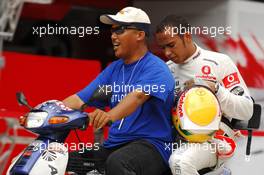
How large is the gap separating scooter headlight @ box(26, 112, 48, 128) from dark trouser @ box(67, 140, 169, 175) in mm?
394

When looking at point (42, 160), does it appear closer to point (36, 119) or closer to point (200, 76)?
point (36, 119)

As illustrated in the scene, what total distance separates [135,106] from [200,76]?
0.68 metres

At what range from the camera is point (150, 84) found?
366cm

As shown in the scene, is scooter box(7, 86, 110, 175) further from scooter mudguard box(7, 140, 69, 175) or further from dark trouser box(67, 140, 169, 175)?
dark trouser box(67, 140, 169, 175)

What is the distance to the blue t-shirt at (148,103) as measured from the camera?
3674mm

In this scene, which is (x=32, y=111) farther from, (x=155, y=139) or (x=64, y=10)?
(x=64, y=10)

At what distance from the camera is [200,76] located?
4.16 meters

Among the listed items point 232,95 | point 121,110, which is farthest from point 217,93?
point 121,110

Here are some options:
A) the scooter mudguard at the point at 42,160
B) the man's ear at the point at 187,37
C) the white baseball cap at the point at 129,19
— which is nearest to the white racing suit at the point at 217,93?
the man's ear at the point at 187,37

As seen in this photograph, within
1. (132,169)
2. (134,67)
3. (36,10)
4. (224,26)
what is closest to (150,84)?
(134,67)

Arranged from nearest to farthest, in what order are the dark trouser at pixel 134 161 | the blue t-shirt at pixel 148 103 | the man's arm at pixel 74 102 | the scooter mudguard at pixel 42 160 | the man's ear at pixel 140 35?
the scooter mudguard at pixel 42 160 → the dark trouser at pixel 134 161 → the blue t-shirt at pixel 148 103 → the man's ear at pixel 140 35 → the man's arm at pixel 74 102

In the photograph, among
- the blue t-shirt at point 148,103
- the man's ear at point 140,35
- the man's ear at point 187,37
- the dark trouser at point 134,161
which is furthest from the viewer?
the man's ear at point 187,37

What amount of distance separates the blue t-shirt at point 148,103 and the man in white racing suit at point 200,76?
0.16 m

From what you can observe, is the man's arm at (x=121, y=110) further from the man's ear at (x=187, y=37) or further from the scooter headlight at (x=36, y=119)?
the man's ear at (x=187, y=37)
